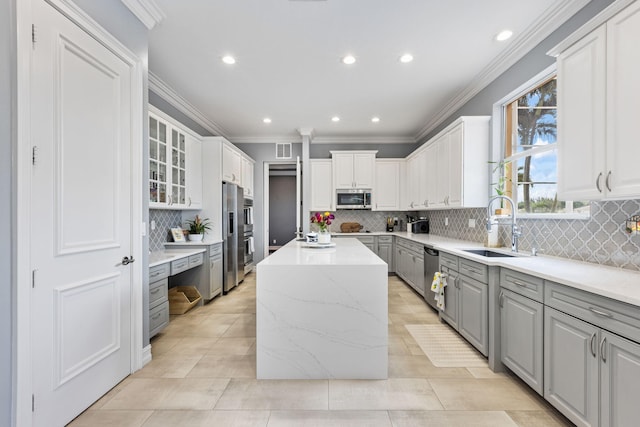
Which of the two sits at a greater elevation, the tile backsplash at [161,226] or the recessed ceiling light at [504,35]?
the recessed ceiling light at [504,35]

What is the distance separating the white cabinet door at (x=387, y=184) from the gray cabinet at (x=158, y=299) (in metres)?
4.21

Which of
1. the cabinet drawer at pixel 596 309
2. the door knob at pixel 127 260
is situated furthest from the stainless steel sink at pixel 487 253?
the door knob at pixel 127 260

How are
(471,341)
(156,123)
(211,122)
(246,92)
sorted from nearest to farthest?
(471,341) < (156,123) < (246,92) < (211,122)

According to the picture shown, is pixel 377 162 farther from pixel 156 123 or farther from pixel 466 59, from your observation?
pixel 156 123

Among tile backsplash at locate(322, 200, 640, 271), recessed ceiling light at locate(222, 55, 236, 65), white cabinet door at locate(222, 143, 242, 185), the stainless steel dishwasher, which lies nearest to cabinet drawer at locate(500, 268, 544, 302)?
tile backsplash at locate(322, 200, 640, 271)

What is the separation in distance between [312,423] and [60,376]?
1468 mm

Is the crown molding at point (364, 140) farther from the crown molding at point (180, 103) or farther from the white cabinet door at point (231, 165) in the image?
the crown molding at point (180, 103)

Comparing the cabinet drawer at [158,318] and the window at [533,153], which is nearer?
the window at [533,153]

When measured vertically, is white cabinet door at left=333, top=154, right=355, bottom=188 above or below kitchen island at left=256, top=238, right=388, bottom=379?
above

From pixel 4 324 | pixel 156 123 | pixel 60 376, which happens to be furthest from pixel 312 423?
pixel 156 123

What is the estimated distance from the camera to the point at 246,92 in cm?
407

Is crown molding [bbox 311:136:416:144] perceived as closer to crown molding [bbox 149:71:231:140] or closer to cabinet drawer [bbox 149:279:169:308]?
crown molding [bbox 149:71:231:140]

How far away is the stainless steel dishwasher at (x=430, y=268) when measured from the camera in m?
3.67

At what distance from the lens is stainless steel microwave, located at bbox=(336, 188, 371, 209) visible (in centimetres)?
615
